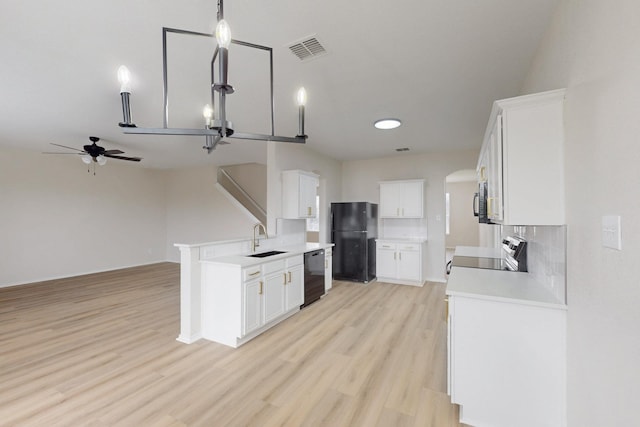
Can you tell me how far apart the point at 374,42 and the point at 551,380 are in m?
2.41

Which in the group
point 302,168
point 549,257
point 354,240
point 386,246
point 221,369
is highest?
point 302,168

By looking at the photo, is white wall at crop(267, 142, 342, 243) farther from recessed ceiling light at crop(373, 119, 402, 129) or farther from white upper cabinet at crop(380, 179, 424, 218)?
recessed ceiling light at crop(373, 119, 402, 129)

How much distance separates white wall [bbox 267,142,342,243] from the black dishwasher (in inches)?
31.5

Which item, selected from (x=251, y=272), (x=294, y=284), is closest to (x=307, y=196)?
(x=294, y=284)

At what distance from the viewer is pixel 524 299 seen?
5.32ft

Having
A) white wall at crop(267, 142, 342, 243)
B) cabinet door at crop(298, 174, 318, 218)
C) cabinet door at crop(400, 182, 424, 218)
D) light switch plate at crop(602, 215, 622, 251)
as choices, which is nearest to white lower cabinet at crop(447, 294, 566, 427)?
light switch plate at crop(602, 215, 622, 251)

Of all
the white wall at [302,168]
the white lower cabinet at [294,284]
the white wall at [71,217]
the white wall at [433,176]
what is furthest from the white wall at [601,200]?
the white wall at [71,217]

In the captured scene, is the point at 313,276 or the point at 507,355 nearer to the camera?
the point at 507,355

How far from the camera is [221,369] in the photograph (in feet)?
7.89

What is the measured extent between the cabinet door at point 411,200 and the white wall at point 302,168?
1475 millimetres

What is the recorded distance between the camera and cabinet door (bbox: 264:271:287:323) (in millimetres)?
3119

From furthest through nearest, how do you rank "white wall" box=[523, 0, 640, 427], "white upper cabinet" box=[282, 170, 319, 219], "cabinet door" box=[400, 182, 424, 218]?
"cabinet door" box=[400, 182, 424, 218] < "white upper cabinet" box=[282, 170, 319, 219] < "white wall" box=[523, 0, 640, 427]

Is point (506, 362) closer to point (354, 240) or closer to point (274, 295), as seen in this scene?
point (274, 295)

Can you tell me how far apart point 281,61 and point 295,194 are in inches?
92.1
